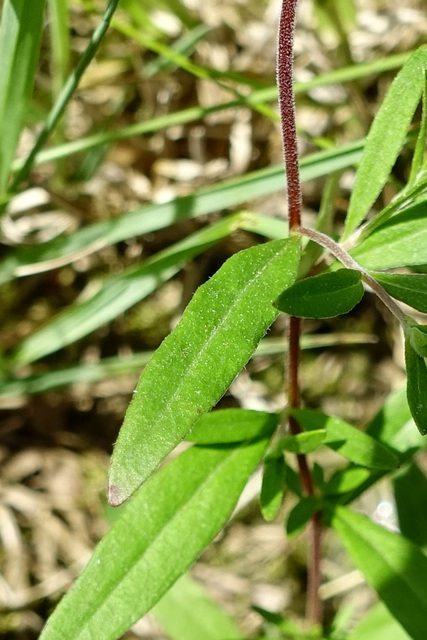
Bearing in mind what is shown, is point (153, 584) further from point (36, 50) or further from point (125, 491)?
point (36, 50)

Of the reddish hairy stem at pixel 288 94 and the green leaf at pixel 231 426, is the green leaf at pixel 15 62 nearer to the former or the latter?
the reddish hairy stem at pixel 288 94

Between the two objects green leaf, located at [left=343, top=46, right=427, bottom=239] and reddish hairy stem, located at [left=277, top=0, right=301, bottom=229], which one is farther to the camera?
green leaf, located at [left=343, top=46, right=427, bottom=239]

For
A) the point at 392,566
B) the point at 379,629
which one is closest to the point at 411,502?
the point at 379,629

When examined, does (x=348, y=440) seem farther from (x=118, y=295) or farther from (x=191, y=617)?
(x=191, y=617)

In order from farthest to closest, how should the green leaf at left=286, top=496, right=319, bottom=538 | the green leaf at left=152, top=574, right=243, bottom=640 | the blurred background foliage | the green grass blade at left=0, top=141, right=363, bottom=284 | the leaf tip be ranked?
the blurred background foliage < the green leaf at left=152, top=574, right=243, bottom=640 < the green grass blade at left=0, top=141, right=363, bottom=284 < the green leaf at left=286, top=496, right=319, bottom=538 < the leaf tip

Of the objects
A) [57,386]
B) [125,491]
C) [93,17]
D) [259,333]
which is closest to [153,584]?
[125,491]

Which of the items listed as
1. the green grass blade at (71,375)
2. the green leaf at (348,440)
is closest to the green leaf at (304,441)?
the green leaf at (348,440)

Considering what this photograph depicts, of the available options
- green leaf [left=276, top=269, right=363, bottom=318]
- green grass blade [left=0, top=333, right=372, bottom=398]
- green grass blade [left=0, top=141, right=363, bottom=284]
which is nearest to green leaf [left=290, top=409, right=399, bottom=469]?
green leaf [left=276, top=269, right=363, bottom=318]

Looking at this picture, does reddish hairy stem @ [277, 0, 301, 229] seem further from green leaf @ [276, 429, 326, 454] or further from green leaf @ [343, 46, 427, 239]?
green leaf @ [276, 429, 326, 454]
